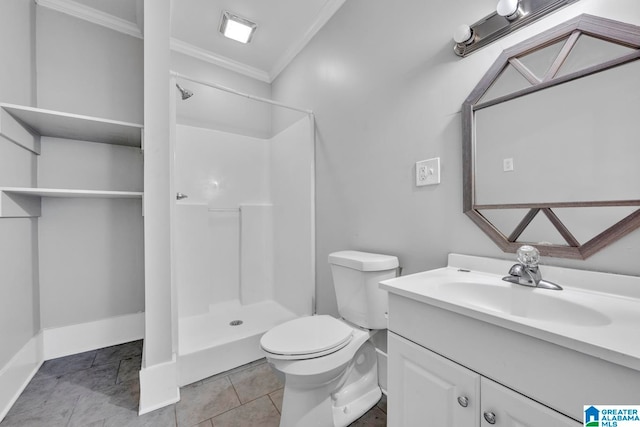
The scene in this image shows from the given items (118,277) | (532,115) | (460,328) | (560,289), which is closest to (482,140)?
(532,115)

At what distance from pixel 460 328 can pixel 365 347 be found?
2.87 ft

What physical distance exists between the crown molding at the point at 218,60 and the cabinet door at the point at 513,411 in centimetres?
299

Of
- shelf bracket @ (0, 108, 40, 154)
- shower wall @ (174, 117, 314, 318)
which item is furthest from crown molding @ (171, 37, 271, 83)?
shelf bracket @ (0, 108, 40, 154)

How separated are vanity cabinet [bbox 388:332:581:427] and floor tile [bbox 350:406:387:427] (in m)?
0.47

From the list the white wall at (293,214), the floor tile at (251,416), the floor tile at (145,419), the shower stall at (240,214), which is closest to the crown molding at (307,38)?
the shower stall at (240,214)

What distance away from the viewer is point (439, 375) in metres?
0.78

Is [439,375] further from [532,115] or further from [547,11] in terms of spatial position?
[547,11]

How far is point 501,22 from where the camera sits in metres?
1.02

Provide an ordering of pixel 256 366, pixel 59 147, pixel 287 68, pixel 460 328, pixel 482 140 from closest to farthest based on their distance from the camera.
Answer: pixel 460 328
pixel 482 140
pixel 256 366
pixel 59 147
pixel 287 68

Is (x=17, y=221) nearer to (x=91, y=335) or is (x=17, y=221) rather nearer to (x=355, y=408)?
(x=91, y=335)

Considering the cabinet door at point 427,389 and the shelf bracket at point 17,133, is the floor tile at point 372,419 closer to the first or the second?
the cabinet door at point 427,389

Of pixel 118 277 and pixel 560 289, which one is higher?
pixel 560 289

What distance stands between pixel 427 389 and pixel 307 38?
8.17 ft

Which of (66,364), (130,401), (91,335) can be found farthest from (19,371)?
(130,401)
